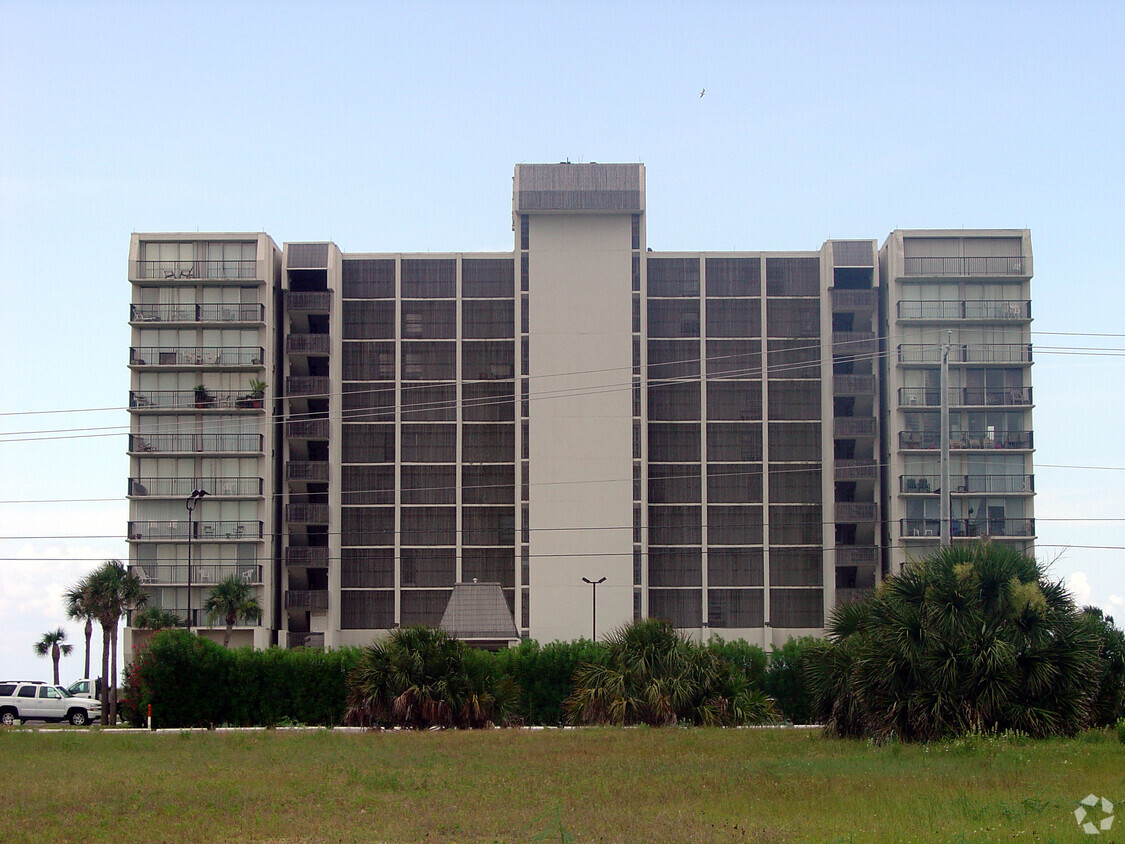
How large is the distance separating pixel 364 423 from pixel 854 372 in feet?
114

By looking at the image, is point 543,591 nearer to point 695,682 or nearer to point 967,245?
point 967,245

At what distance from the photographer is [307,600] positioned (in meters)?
90.4

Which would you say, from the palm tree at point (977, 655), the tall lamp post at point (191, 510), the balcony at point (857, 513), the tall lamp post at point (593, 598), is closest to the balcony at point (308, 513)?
the tall lamp post at point (191, 510)

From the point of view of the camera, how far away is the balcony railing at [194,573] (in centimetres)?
8875

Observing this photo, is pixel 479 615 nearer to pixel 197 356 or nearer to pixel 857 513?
pixel 857 513

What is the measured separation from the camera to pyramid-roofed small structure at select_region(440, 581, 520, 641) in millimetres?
66562

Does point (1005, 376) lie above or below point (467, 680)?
above

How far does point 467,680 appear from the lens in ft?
153

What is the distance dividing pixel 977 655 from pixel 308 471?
65.7m

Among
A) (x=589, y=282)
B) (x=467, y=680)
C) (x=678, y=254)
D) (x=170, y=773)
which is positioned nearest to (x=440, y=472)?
(x=589, y=282)

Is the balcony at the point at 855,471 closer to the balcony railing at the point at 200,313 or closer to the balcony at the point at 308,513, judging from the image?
the balcony at the point at 308,513

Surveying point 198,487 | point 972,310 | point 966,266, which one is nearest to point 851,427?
point 972,310

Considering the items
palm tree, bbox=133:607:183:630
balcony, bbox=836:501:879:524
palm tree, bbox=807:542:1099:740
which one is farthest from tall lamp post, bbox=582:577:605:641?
palm tree, bbox=807:542:1099:740

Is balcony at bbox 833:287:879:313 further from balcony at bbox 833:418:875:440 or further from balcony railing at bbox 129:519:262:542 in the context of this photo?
balcony railing at bbox 129:519:262:542
